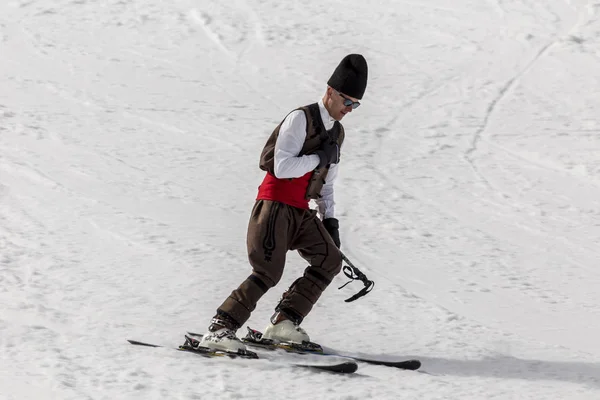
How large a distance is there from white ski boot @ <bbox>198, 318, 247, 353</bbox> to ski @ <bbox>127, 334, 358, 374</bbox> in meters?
0.02

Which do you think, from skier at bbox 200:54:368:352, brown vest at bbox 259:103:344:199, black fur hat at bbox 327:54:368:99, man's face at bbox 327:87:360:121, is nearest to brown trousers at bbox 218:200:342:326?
skier at bbox 200:54:368:352

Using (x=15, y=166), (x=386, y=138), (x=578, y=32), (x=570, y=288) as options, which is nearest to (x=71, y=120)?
(x=15, y=166)

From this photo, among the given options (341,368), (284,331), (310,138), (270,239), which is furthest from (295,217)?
(341,368)

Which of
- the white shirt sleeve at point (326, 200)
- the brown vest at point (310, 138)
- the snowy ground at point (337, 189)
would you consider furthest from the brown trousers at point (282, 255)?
the snowy ground at point (337, 189)

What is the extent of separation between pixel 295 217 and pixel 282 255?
0.23 m

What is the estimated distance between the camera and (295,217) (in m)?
5.17

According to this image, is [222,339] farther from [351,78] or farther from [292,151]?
[351,78]

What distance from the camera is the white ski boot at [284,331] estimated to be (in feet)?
17.2

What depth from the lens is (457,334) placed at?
19.0 ft

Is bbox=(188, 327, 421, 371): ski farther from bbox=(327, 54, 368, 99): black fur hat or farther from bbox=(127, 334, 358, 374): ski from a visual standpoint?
bbox=(327, 54, 368, 99): black fur hat

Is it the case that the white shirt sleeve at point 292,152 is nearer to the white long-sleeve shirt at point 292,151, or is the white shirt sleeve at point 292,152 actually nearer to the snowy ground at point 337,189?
the white long-sleeve shirt at point 292,151

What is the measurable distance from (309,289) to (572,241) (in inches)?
151

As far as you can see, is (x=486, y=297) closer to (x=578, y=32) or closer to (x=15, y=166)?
(x=15, y=166)

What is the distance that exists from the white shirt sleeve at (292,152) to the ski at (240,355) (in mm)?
955
